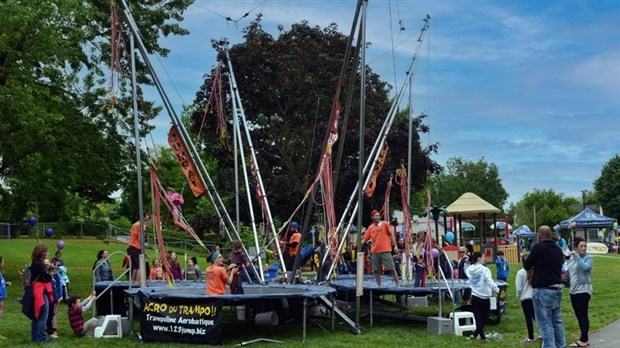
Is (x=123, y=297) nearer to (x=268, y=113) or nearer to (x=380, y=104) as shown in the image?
(x=268, y=113)

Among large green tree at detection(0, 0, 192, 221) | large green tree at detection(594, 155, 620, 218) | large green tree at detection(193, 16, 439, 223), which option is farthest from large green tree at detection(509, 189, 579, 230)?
large green tree at detection(0, 0, 192, 221)

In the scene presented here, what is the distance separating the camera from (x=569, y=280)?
12461 mm

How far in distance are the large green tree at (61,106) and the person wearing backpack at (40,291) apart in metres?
9.36

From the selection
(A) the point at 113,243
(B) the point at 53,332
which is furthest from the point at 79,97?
(A) the point at 113,243

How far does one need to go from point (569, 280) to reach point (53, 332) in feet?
30.4

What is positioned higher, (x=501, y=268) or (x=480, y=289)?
(x=501, y=268)

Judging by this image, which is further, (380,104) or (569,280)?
(380,104)

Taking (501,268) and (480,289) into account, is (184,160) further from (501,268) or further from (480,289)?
(501,268)

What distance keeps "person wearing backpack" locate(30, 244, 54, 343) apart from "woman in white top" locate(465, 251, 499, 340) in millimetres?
7327

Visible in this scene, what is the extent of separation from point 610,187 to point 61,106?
236ft

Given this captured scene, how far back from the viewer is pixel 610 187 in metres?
83.5

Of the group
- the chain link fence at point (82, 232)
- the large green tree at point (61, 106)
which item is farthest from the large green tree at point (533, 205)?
the large green tree at point (61, 106)

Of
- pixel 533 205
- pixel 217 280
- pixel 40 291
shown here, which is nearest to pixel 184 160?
pixel 217 280

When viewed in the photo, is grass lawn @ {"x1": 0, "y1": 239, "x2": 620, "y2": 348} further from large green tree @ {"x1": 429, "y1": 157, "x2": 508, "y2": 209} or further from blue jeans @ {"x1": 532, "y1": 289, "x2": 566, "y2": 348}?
large green tree @ {"x1": 429, "y1": 157, "x2": 508, "y2": 209}
